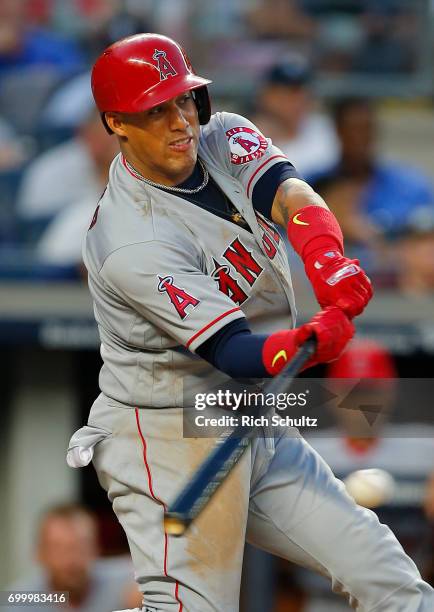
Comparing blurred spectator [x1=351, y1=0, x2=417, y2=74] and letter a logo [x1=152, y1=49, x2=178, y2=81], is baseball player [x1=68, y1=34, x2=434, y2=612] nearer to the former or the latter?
letter a logo [x1=152, y1=49, x2=178, y2=81]

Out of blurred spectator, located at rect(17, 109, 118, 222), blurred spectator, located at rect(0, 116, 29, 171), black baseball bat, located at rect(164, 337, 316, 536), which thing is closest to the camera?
black baseball bat, located at rect(164, 337, 316, 536)

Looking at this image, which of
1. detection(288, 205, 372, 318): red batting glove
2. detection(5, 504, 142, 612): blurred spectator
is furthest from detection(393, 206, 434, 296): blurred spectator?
detection(288, 205, 372, 318): red batting glove

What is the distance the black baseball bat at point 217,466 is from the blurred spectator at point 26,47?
15.2 feet

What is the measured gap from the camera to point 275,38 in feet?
24.7

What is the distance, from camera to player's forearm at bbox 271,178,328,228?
10.6 feet

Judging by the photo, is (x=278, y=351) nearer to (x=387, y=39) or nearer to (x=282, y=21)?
(x=282, y=21)

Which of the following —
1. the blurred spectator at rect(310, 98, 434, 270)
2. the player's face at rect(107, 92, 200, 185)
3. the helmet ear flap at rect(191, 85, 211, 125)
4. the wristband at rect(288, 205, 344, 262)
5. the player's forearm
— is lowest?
the wristband at rect(288, 205, 344, 262)

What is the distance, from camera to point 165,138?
3176 mm

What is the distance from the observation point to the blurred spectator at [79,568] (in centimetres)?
484

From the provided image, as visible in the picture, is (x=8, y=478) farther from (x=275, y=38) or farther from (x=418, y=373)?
(x=275, y=38)

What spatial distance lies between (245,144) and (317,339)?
0.67 m

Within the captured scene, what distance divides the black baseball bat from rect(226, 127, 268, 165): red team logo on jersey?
0.60 m

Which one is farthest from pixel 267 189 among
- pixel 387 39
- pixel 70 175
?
pixel 387 39

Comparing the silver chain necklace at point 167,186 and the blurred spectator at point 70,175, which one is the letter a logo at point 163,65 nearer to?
the silver chain necklace at point 167,186
